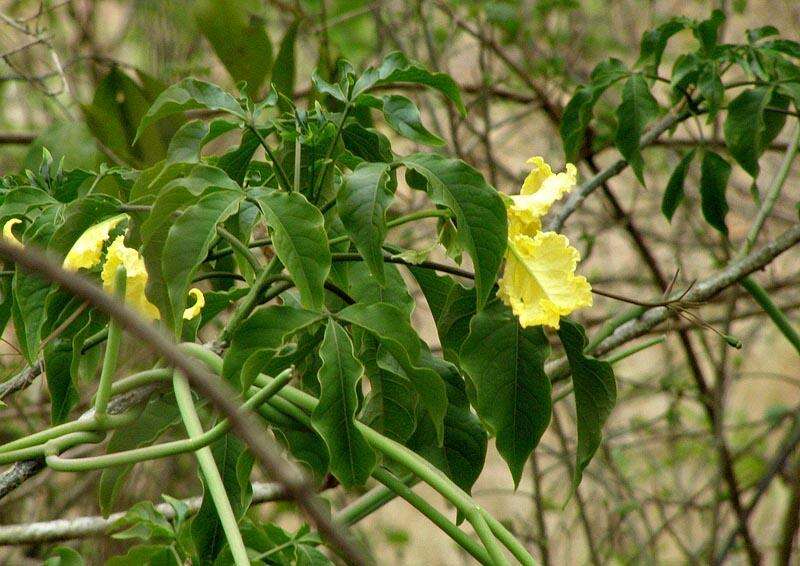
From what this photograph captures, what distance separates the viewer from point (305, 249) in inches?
21.0

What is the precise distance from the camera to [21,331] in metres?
0.62

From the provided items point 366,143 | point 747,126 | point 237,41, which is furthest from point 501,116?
point 366,143

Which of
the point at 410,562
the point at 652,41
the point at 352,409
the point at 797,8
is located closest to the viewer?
the point at 352,409

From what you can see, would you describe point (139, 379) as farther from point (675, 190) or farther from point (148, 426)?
point (675, 190)

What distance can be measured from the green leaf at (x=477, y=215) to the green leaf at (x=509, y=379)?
1.1 inches

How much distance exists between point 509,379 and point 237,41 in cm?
90

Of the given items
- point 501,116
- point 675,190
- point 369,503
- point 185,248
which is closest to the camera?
point 185,248

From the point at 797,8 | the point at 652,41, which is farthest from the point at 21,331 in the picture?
the point at 797,8

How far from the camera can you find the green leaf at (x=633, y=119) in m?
0.91

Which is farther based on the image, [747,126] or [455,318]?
[747,126]

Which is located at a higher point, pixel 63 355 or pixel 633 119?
pixel 633 119

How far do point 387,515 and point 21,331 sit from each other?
2.89m

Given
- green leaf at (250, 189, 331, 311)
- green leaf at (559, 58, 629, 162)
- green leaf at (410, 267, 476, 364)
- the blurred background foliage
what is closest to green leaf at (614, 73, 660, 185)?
green leaf at (559, 58, 629, 162)

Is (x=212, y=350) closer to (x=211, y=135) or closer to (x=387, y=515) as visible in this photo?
(x=211, y=135)
